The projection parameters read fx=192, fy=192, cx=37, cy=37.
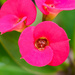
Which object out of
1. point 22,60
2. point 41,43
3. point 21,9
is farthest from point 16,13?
point 22,60

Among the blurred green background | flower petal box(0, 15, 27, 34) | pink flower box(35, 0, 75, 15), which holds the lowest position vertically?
the blurred green background

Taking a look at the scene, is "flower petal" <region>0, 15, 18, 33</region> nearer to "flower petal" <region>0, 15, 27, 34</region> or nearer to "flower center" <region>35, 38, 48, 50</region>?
"flower petal" <region>0, 15, 27, 34</region>

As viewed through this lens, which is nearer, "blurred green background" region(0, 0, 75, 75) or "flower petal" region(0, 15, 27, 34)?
"flower petal" region(0, 15, 27, 34)

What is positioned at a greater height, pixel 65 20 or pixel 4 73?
pixel 65 20

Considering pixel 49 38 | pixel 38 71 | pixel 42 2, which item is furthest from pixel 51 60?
pixel 38 71

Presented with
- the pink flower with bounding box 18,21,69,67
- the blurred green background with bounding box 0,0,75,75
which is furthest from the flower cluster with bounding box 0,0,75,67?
the blurred green background with bounding box 0,0,75,75

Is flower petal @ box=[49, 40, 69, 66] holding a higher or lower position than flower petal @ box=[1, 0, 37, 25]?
lower

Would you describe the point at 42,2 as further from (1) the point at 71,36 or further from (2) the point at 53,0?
(1) the point at 71,36
